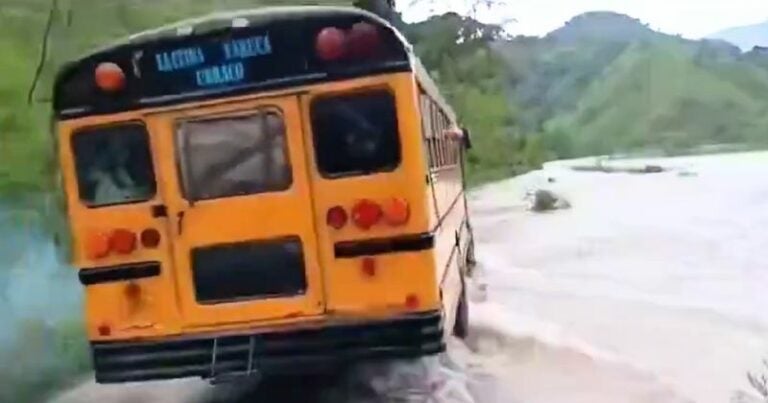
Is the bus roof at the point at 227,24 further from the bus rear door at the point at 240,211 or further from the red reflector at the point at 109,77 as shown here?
the bus rear door at the point at 240,211

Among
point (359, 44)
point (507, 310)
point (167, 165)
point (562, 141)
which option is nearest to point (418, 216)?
point (359, 44)

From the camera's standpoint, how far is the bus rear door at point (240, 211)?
6.05 meters

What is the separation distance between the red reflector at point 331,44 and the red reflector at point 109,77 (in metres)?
1.09

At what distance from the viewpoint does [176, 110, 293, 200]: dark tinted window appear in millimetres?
6094

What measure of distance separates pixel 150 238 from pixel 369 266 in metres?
1.20

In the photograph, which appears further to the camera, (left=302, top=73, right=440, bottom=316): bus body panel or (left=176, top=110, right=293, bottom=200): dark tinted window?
(left=176, top=110, right=293, bottom=200): dark tinted window

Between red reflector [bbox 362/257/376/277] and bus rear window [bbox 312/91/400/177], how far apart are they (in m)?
0.45

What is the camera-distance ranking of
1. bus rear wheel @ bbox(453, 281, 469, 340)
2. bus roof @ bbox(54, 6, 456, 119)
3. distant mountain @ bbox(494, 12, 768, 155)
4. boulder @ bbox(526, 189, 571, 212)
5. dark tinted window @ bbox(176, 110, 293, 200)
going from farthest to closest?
distant mountain @ bbox(494, 12, 768, 155)
boulder @ bbox(526, 189, 571, 212)
bus rear wheel @ bbox(453, 281, 469, 340)
dark tinted window @ bbox(176, 110, 293, 200)
bus roof @ bbox(54, 6, 456, 119)

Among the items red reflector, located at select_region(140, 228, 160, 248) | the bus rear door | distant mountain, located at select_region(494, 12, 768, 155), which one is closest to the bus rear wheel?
the bus rear door

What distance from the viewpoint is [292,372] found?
6203mm

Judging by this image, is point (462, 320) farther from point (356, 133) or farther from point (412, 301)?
point (356, 133)

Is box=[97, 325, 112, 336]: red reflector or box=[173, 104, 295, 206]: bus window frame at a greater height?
box=[173, 104, 295, 206]: bus window frame

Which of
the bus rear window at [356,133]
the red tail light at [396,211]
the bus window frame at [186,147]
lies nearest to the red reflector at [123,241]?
the bus window frame at [186,147]

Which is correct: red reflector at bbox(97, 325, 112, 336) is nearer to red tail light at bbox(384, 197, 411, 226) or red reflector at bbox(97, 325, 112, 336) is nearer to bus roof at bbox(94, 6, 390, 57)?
bus roof at bbox(94, 6, 390, 57)
